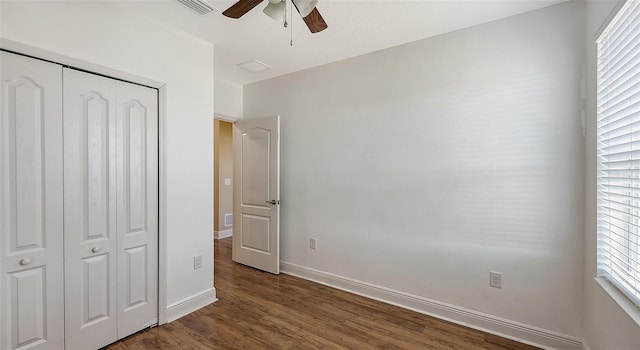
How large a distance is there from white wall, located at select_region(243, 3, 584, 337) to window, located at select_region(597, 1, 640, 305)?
0.33 meters

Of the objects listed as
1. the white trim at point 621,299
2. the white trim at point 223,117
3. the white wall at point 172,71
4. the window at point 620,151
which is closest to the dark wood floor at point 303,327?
the white wall at point 172,71

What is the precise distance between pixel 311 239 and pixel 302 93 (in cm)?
187

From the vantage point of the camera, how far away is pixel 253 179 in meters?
3.91

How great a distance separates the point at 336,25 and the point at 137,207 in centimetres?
233

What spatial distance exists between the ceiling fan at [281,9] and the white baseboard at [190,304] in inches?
99.0

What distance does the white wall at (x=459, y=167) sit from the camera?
6.98 ft

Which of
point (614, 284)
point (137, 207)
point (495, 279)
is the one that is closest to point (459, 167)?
point (495, 279)

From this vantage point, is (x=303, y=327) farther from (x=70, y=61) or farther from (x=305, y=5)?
(x=70, y=61)

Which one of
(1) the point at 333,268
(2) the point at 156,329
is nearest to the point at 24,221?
(2) the point at 156,329

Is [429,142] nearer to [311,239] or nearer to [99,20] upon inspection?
[311,239]

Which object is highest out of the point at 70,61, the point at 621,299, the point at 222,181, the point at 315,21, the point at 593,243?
the point at 315,21

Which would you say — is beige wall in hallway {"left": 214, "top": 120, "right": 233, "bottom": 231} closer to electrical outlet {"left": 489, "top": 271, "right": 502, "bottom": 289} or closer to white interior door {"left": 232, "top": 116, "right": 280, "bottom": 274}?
white interior door {"left": 232, "top": 116, "right": 280, "bottom": 274}

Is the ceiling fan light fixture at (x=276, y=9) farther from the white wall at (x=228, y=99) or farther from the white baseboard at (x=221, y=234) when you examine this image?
the white baseboard at (x=221, y=234)

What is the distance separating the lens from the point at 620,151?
153 cm
